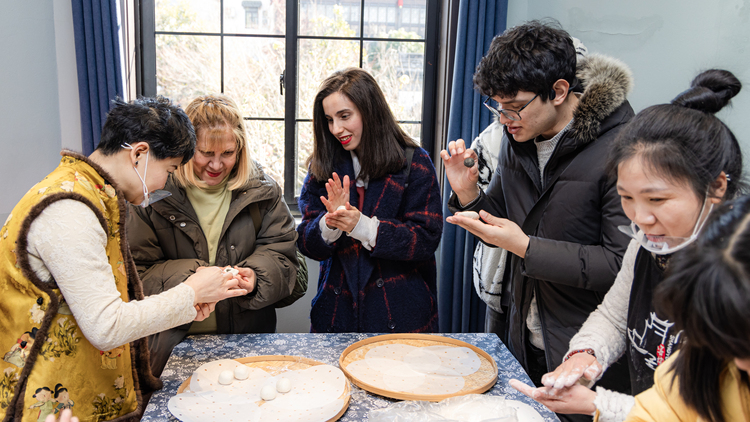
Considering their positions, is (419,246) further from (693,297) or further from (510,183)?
(693,297)

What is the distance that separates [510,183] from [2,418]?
61.9 inches

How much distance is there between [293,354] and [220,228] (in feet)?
2.06

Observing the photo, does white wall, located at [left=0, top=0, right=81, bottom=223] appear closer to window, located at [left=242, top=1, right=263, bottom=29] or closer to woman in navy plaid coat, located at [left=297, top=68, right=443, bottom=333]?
window, located at [left=242, top=1, right=263, bottom=29]

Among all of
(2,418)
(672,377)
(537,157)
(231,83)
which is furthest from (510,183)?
(231,83)

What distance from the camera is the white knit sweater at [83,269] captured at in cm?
118

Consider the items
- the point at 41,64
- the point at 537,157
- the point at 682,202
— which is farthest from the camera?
the point at 41,64

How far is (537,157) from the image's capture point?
1722 millimetres

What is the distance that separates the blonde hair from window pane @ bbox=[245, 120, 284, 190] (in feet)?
4.39

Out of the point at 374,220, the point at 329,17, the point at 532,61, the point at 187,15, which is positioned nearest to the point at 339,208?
the point at 374,220

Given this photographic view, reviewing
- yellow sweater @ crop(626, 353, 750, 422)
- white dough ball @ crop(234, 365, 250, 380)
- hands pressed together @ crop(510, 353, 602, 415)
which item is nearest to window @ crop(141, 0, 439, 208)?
white dough ball @ crop(234, 365, 250, 380)

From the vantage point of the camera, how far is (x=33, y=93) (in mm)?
2635

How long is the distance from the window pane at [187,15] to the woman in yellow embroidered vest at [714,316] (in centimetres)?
312

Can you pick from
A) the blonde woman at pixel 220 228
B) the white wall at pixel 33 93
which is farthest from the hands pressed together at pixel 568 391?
the white wall at pixel 33 93

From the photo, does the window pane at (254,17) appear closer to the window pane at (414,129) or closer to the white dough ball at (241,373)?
the window pane at (414,129)
